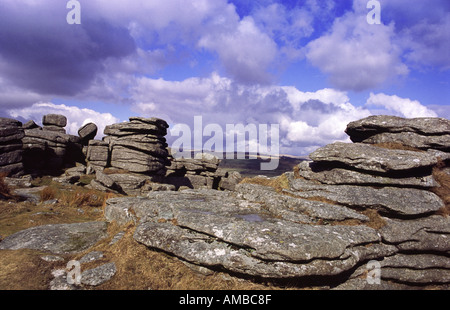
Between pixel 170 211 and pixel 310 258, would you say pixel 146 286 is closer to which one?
pixel 170 211

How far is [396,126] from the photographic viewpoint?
1853 centimetres

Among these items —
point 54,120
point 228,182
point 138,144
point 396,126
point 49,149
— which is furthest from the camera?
point 228,182

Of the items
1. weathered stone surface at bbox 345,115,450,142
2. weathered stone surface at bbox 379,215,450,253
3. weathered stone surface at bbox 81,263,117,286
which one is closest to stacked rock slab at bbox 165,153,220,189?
weathered stone surface at bbox 345,115,450,142

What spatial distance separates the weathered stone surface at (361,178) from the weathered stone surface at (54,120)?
5026 cm

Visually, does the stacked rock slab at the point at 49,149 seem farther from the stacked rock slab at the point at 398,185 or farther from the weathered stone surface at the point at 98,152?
the stacked rock slab at the point at 398,185

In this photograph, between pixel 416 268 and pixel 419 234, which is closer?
pixel 416 268

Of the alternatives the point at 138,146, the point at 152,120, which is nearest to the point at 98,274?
the point at 138,146

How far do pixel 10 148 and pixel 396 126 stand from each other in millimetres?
44980

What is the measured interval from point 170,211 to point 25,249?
727 cm

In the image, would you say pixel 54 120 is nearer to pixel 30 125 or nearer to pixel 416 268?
pixel 30 125

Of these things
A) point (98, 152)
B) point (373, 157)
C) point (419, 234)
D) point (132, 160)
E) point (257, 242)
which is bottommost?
point (419, 234)

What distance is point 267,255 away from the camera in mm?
9641

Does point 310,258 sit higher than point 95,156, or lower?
lower
